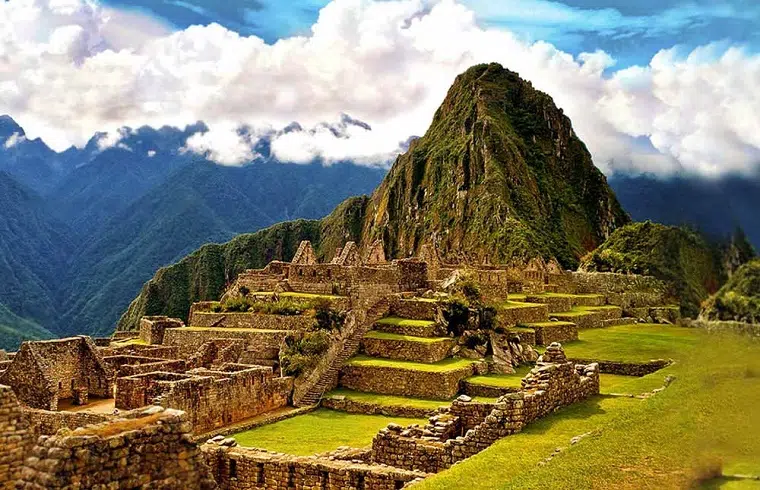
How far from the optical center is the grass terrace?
18109 mm

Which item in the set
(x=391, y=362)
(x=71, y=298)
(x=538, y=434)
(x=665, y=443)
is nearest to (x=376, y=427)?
(x=391, y=362)

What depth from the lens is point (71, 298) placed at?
436 feet

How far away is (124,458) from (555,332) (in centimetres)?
3001

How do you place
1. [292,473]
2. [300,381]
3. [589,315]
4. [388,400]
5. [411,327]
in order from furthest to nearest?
[589,315], [411,327], [300,381], [388,400], [292,473]

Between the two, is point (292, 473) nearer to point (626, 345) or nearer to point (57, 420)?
point (57, 420)

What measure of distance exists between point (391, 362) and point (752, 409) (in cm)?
2071

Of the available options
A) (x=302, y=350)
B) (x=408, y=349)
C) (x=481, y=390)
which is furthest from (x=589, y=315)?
(x=302, y=350)

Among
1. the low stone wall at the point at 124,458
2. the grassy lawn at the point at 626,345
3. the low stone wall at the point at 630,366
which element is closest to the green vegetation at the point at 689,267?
the low stone wall at the point at 124,458

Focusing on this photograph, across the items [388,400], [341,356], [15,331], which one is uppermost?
[341,356]

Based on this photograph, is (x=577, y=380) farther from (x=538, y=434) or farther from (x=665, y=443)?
(x=665, y=443)

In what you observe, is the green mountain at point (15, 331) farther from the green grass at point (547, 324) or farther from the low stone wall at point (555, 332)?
the low stone wall at point (555, 332)

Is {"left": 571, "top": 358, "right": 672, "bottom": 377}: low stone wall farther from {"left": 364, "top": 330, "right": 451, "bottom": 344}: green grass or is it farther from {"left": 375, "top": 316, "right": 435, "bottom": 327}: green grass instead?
{"left": 375, "top": 316, "right": 435, "bottom": 327}: green grass

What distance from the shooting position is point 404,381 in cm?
2566

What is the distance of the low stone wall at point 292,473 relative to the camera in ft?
35.4
